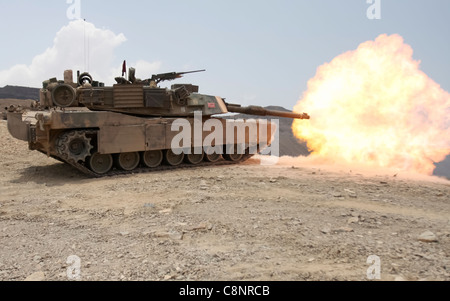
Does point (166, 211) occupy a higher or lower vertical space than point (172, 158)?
lower

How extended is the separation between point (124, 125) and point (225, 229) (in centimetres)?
758

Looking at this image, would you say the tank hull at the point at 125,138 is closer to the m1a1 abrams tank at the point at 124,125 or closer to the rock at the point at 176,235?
the m1a1 abrams tank at the point at 124,125

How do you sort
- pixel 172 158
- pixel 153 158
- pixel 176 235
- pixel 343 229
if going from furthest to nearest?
pixel 172 158 < pixel 153 158 < pixel 343 229 < pixel 176 235

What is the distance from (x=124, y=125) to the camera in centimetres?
1285

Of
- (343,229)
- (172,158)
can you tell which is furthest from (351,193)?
(172,158)

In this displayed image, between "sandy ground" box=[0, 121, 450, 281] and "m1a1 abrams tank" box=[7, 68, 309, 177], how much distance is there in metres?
1.55

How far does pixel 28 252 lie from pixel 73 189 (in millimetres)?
4974

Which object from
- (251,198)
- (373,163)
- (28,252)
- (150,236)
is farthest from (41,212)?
(373,163)

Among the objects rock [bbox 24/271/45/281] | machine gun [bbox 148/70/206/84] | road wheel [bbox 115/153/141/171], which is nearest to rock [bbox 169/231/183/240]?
rock [bbox 24/271/45/281]

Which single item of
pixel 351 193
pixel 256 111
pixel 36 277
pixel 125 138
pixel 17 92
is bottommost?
pixel 36 277

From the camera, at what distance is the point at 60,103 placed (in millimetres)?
12617

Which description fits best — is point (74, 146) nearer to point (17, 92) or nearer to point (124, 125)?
point (124, 125)

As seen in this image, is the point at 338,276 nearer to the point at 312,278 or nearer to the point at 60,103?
the point at 312,278

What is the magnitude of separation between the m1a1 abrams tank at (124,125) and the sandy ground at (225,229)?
155 cm
